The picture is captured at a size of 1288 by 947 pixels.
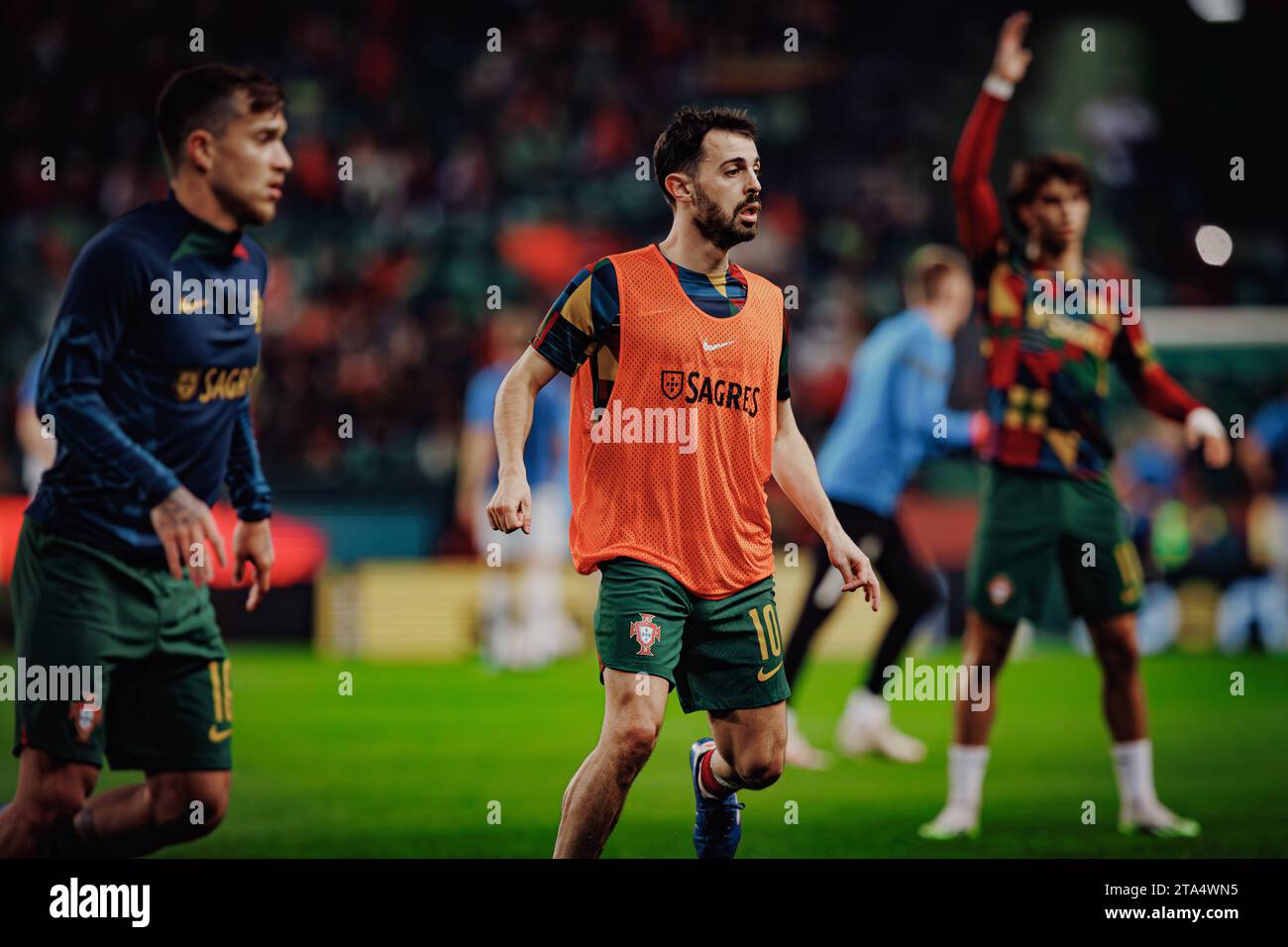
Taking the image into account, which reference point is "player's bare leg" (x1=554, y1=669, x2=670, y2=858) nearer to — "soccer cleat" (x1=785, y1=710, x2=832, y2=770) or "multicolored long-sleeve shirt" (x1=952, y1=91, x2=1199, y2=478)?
"multicolored long-sleeve shirt" (x1=952, y1=91, x2=1199, y2=478)

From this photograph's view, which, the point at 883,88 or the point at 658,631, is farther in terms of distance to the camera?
the point at 883,88

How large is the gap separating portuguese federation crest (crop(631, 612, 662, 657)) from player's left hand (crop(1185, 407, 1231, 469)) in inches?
98.5

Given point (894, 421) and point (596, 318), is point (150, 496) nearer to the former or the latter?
point (596, 318)

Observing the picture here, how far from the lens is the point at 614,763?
448 cm

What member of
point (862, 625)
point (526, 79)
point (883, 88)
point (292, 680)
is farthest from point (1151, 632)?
point (526, 79)

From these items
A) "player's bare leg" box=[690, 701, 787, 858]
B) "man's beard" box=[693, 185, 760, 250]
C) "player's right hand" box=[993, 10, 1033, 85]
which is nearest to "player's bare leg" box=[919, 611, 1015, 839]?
"player's bare leg" box=[690, 701, 787, 858]

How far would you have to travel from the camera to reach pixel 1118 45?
1900cm

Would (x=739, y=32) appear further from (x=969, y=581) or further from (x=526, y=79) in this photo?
(x=969, y=581)

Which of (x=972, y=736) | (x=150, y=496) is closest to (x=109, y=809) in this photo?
(x=150, y=496)

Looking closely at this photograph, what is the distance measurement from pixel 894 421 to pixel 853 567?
3438 millimetres

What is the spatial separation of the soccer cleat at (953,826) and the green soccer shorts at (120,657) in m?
2.78

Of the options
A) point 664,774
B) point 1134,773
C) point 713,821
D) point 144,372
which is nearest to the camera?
point 144,372

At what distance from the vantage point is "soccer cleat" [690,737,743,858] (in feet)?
16.5
